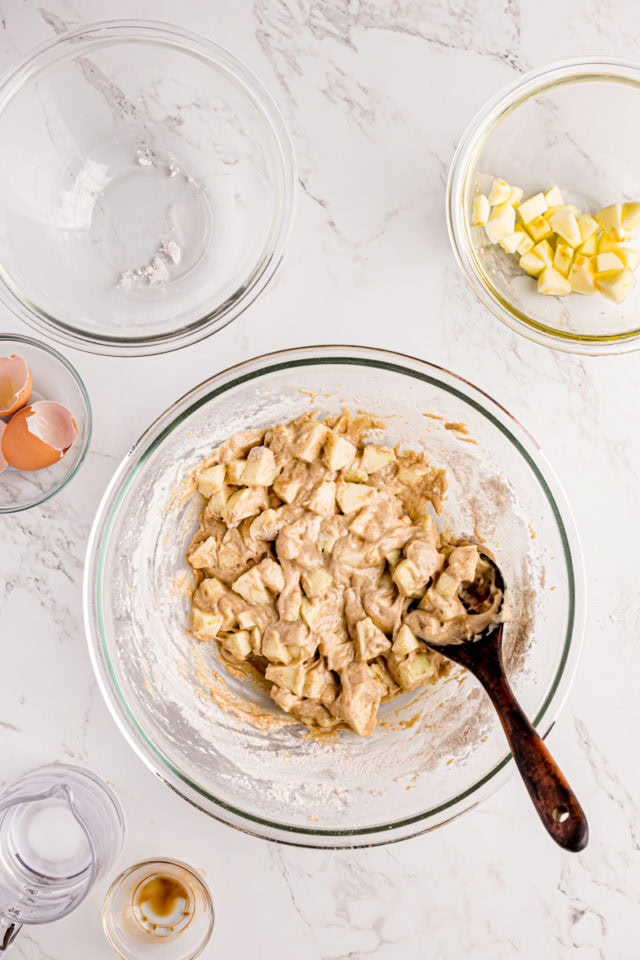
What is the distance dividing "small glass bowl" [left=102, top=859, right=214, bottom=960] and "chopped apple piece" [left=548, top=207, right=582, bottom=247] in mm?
1907

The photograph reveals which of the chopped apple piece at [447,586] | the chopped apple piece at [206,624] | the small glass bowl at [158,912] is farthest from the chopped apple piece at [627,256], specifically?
the small glass bowl at [158,912]

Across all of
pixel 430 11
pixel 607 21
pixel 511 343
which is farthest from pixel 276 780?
pixel 607 21

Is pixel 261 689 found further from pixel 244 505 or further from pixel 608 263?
pixel 608 263

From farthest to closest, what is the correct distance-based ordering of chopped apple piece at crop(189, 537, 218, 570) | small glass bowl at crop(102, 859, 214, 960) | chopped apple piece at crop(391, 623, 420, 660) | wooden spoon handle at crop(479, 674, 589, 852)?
small glass bowl at crop(102, 859, 214, 960) < chopped apple piece at crop(189, 537, 218, 570) < chopped apple piece at crop(391, 623, 420, 660) < wooden spoon handle at crop(479, 674, 589, 852)

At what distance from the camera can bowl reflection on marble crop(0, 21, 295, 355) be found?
2.03m

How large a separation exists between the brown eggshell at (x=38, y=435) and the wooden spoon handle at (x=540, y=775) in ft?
3.94

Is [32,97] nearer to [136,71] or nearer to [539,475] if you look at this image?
[136,71]

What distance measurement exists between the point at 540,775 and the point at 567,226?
1.30m

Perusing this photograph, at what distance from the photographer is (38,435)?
2.01 metres

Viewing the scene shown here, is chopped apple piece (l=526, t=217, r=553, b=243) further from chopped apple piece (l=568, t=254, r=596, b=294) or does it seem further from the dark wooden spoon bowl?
the dark wooden spoon bowl

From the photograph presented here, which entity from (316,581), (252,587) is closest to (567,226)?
(316,581)

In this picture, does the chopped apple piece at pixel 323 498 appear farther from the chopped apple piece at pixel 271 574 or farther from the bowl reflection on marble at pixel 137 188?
the bowl reflection on marble at pixel 137 188

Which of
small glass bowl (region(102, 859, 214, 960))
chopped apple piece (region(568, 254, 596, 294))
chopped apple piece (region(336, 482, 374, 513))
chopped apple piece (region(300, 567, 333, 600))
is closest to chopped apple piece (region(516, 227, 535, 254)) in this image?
chopped apple piece (region(568, 254, 596, 294))

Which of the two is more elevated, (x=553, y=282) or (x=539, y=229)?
(x=539, y=229)
